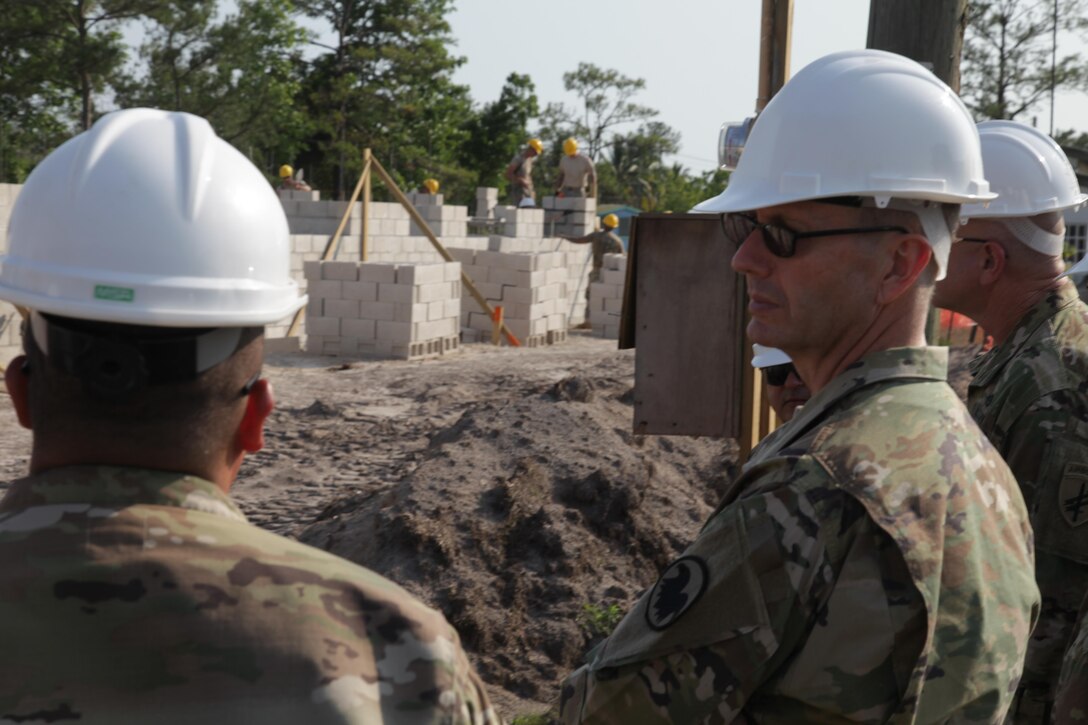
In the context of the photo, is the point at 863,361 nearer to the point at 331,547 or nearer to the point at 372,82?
the point at 331,547

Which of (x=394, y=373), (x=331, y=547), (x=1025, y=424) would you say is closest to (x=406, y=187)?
(x=394, y=373)

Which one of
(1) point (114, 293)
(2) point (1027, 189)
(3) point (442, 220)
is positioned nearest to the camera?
(1) point (114, 293)

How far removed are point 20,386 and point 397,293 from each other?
13572 millimetres

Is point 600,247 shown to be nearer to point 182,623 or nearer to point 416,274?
point 416,274

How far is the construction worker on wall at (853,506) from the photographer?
1826 mm

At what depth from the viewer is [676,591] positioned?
1901 millimetres

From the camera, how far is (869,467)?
1.88m

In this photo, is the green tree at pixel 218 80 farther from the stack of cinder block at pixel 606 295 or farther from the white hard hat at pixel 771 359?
the white hard hat at pixel 771 359

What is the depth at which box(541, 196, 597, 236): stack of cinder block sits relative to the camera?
90.1 feet

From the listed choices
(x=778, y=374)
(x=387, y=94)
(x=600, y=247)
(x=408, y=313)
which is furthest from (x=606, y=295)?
(x=387, y=94)

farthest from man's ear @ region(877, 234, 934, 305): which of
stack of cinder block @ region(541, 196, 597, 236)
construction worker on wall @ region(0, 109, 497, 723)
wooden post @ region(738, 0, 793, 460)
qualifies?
stack of cinder block @ region(541, 196, 597, 236)

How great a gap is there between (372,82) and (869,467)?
47560 mm

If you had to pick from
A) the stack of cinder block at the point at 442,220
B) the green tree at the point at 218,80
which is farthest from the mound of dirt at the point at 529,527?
the green tree at the point at 218,80

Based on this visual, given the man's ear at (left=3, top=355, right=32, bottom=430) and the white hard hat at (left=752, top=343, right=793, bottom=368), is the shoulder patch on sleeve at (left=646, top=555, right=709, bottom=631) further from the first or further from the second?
the white hard hat at (left=752, top=343, right=793, bottom=368)
